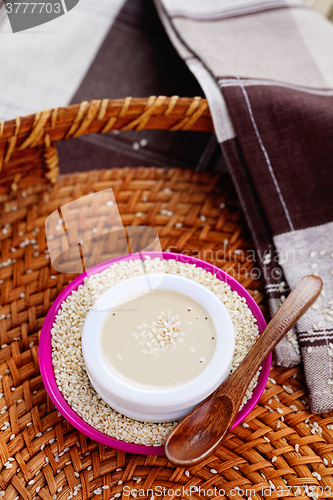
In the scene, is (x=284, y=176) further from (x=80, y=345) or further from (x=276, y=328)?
(x=80, y=345)

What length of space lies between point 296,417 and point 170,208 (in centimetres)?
41

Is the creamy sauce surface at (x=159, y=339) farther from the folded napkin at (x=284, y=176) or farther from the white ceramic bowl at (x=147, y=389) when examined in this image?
the folded napkin at (x=284, y=176)

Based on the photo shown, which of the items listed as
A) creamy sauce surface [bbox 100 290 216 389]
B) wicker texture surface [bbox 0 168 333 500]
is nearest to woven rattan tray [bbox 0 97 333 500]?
wicker texture surface [bbox 0 168 333 500]

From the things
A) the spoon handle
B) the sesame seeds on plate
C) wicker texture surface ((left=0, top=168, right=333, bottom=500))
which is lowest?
wicker texture surface ((left=0, top=168, right=333, bottom=500))

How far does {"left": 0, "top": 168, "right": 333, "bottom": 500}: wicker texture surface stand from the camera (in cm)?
50

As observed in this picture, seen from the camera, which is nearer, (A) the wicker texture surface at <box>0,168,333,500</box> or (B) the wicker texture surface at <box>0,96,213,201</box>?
(A) the wicker texture surface at <box>0,168,333,500</box>

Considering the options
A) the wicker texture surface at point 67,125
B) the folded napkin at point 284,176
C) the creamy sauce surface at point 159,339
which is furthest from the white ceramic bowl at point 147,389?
the wicker texture surface at point 67,125

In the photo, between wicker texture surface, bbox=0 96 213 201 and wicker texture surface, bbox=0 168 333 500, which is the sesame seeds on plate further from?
wicker texture surface, bbox=0 96 213 201

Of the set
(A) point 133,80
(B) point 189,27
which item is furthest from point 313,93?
(A) point 133,80

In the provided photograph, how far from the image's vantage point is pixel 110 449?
1.71 feet

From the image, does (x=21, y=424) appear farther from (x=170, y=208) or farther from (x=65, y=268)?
(x=170, y=208)

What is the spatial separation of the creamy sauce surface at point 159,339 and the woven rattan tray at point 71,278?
0.42 feet

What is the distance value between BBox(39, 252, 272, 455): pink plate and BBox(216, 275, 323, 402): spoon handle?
A: 0.09ft

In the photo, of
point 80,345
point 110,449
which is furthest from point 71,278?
point 110,449
